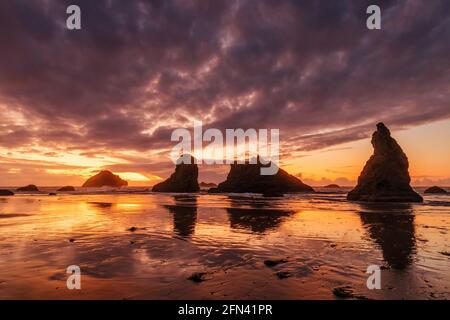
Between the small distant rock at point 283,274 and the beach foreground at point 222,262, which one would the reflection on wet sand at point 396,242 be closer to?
the beach foreground at point 222,262

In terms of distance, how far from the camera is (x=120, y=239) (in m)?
16.7

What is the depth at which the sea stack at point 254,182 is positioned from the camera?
387ft

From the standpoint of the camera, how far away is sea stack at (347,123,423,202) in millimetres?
54719

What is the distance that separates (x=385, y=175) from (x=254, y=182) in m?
65.7

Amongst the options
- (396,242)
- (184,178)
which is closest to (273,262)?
(396,242)

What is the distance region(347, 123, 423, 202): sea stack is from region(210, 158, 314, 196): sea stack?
189 feet

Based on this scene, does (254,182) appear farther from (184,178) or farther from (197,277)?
(197,277)

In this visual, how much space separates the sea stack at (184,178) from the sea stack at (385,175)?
75.8m

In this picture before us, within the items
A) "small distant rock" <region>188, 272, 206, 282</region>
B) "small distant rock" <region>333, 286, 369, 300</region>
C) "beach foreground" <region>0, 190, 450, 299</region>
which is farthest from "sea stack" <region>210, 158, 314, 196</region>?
"small distant rock" <region>333, 286, 369, 300</region>

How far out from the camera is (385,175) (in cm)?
5559
